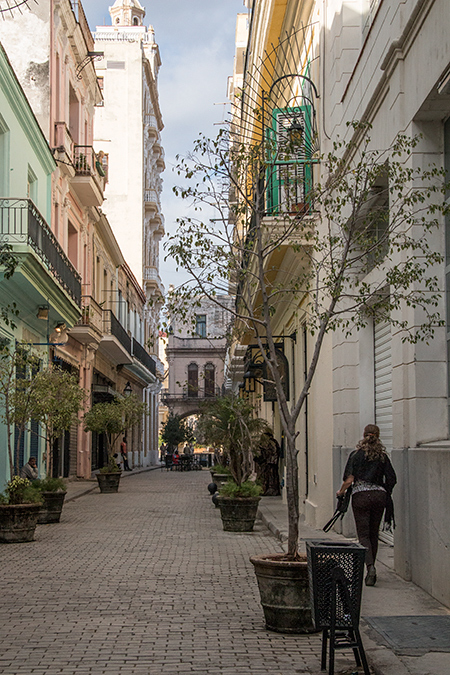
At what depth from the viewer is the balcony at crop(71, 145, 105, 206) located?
82.5 feet

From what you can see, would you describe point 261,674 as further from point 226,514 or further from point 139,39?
point 139,39

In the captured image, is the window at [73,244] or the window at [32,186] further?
the window at [73,244]

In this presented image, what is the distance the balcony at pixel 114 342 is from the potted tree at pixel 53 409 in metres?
14.4

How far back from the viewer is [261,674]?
525 centimetres

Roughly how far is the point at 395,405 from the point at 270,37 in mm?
11038

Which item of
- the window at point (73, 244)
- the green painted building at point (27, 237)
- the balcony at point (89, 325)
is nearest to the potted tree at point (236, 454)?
the green painted building at point (27, 237)

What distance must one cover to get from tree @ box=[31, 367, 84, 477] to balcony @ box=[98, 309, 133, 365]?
1397 cm

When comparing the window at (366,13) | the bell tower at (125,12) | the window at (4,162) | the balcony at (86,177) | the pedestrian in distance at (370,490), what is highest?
the bell tower at (125,12)

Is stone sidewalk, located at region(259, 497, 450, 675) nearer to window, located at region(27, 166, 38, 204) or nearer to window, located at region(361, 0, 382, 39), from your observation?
window, located at region(361, 0, 382, 39)

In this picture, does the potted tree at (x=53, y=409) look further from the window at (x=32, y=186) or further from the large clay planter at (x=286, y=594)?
the large clay planter at (x=286, y=594)

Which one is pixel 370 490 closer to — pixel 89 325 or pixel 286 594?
pixel 286 594

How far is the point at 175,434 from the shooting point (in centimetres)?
5450

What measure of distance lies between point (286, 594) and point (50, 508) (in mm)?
9538

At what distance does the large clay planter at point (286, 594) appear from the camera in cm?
609
